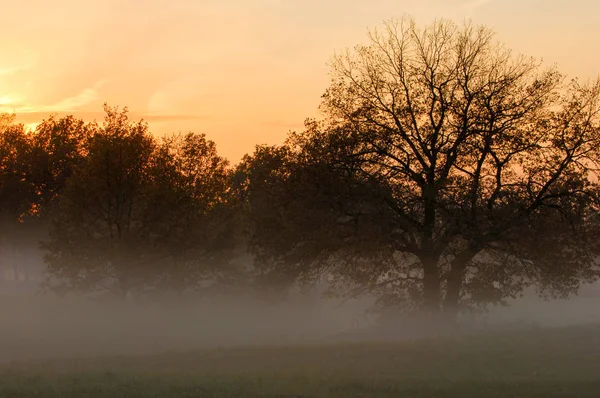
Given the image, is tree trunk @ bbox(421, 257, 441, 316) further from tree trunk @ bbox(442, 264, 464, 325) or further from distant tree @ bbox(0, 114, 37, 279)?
distant tree @ bbox(0, 114, 37, 279)

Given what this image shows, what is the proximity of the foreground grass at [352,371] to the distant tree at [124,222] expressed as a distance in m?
18.1

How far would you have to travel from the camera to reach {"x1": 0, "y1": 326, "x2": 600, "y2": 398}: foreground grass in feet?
77.7

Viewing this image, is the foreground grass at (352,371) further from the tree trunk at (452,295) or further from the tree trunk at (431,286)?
the tree trunk at (431,286)

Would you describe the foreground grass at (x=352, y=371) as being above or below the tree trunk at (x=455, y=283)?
below

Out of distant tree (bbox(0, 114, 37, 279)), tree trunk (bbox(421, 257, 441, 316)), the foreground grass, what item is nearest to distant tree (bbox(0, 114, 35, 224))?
distant tree (bbox(0, 114, 37, 279))

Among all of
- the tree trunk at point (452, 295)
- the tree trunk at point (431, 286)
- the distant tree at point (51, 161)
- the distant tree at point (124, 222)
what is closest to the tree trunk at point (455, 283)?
the tree trunk at point (452, 295)

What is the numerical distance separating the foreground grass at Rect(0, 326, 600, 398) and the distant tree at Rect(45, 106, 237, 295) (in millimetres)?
18107

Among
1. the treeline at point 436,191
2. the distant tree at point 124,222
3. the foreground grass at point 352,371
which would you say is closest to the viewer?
the foreground grass at point 352,371

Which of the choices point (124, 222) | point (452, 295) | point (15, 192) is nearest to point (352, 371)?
point (452, 295)

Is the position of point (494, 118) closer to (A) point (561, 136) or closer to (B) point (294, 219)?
(A) point (561, 136)

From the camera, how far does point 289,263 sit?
38.8 m

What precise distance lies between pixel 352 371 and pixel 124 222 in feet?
105

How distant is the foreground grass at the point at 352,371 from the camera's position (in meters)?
23.7

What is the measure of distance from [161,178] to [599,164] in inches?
1365
